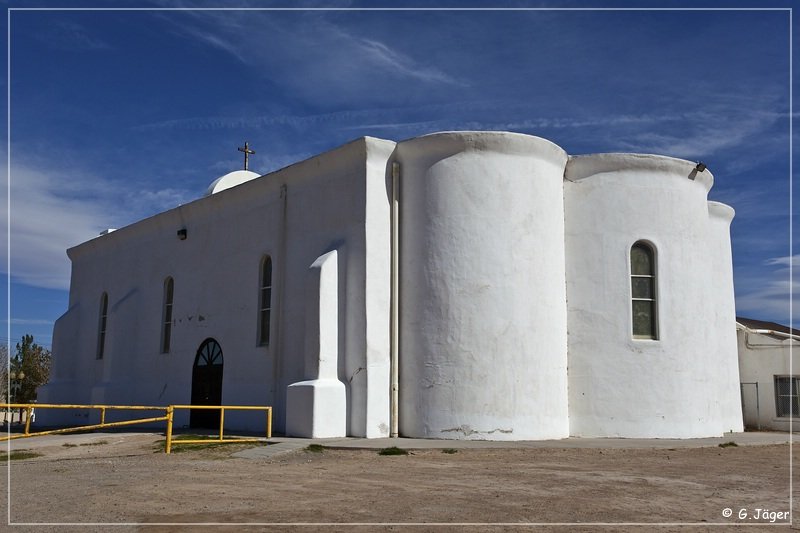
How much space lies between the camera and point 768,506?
8.73 m

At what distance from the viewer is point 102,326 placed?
2589 cm

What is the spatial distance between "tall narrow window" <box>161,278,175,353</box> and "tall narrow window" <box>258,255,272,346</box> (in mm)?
4544

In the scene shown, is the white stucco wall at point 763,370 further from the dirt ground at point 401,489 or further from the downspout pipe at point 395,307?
the downspout pipe at point 395,307

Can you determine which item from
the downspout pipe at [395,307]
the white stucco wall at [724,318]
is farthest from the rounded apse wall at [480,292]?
the white stucco wall at [724,318]

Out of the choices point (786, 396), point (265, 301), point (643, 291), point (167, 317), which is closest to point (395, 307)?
point (265, 301)

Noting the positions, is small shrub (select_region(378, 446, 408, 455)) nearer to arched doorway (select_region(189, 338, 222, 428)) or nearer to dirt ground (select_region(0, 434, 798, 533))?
dirt ground (select_region(0, 434, 798, 533))

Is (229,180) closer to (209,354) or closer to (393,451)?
(209,354)

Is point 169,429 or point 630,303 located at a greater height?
point 630,303

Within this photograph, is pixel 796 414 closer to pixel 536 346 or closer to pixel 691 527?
pixel 536 346

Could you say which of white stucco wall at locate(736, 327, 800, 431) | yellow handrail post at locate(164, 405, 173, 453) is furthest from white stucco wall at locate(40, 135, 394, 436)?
white stucco wall at locate(736, 327, 800, 431)

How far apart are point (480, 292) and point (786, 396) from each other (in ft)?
35.4

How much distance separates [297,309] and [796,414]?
1369cm

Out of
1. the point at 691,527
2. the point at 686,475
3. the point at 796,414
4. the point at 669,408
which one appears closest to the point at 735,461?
the point at 686,475

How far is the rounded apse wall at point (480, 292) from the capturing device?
15.8m
